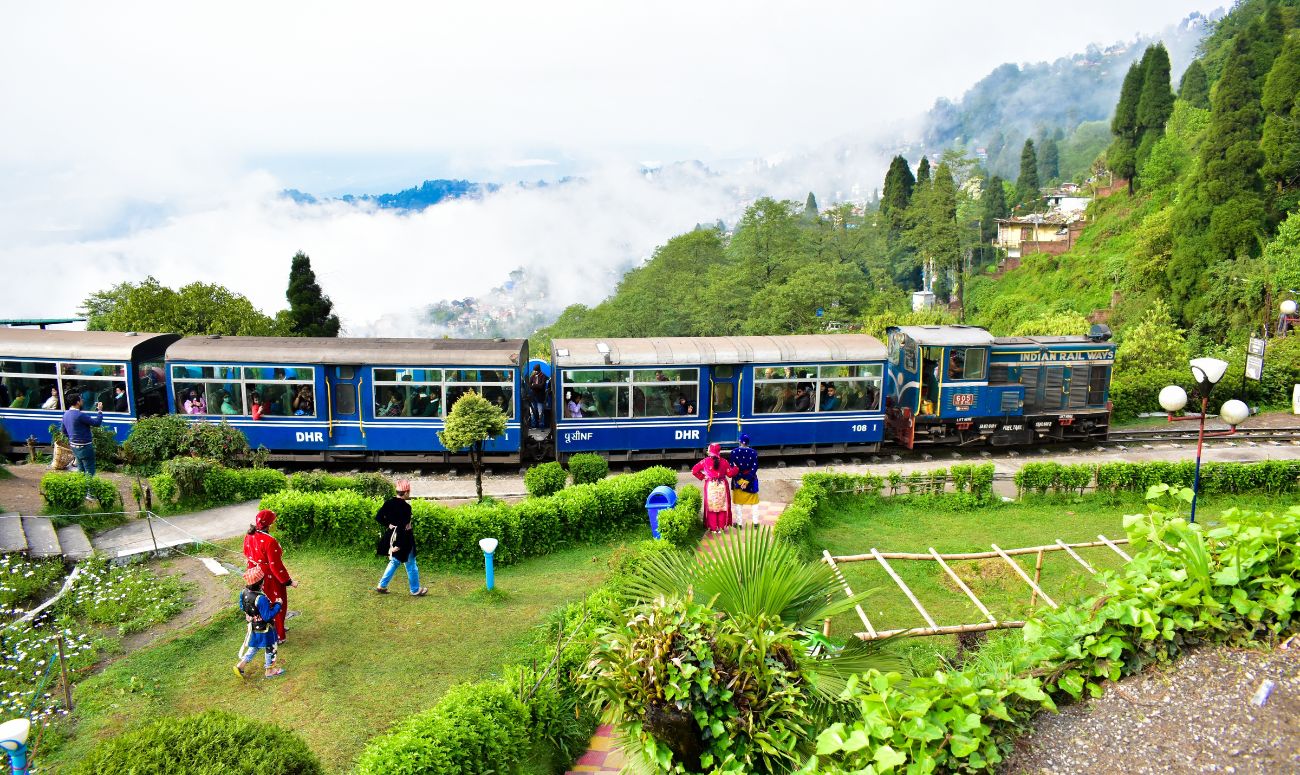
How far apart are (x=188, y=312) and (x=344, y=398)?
38.3 feet

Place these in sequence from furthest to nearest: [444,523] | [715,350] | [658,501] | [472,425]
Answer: [715,350], [472,425], [658,501], [444,523]

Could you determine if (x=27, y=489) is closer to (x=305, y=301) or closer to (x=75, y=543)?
(x=75, y=543)

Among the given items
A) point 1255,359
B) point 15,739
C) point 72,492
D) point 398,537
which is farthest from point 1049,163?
point 15,739

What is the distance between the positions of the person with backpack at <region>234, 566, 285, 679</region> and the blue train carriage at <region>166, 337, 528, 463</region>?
981 cm

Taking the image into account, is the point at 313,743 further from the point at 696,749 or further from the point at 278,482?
the point at 278,482

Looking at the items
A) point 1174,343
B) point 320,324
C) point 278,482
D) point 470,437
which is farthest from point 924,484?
point 320,324

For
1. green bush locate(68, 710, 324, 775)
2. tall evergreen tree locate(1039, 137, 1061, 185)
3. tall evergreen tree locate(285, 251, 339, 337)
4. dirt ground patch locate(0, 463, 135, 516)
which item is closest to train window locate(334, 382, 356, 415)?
dirt ground patch locate(0, 463, 135, 516)

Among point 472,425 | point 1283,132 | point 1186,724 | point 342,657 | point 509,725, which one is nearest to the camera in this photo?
point 1186,724

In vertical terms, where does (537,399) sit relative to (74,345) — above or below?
below

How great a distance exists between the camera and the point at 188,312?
2723 centimetres

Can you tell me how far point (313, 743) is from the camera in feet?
26.1

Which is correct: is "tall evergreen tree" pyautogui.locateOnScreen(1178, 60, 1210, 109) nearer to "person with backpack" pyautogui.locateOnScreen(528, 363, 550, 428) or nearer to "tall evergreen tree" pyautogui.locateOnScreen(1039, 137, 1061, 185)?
"tall evergreen tree" pyautogui.locateOnScreen(1039, 137, 1061, 185)

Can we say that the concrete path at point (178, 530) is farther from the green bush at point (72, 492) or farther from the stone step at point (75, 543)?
the green bush at point (72, 492)

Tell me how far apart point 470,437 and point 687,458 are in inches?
250
